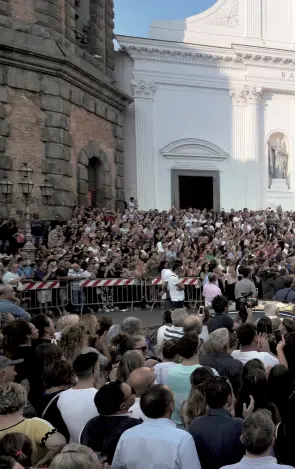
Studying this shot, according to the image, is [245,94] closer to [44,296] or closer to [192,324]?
[44,296]

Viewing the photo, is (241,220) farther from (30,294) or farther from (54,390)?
(54,390)

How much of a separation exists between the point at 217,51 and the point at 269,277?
19.0m

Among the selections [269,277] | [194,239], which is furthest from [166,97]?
[269,277]

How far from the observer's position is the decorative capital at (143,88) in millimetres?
30516

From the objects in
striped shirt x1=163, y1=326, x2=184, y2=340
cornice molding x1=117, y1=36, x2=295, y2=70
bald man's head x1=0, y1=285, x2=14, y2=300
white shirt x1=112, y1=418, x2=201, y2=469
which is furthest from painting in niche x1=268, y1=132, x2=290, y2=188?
white shirt x1=112, y1=418, x2=201, y2=469

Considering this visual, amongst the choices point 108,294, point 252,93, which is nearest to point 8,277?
point 108,294

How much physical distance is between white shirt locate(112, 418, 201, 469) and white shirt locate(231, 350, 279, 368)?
223 centimetres

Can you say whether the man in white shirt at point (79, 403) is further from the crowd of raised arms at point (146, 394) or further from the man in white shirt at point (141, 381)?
the man in white shirt at point (141, 381)

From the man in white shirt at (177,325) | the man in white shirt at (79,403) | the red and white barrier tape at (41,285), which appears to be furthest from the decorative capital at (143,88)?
the man in white shirt at (79,403)

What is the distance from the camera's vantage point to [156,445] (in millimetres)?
3604

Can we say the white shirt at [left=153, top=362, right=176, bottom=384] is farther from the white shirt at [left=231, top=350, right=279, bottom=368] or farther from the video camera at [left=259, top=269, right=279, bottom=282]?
the video camera at [left=259, top=269, right=279, bottom=282]

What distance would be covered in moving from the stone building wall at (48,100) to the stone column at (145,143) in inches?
184

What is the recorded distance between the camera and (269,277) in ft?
53.3

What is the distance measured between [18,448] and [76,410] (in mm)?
1118
